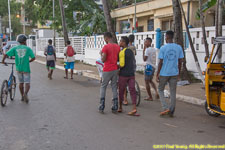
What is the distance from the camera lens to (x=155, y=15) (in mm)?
20078

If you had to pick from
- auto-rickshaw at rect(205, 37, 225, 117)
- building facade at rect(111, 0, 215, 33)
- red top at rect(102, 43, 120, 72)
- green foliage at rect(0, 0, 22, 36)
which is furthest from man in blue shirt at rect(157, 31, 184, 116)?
green foliage at rect(0, 0, 22, 36)

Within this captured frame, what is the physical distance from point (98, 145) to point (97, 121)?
1.44m

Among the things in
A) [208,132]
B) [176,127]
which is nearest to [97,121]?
[176,127]

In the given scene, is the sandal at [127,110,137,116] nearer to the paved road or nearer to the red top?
the paved road

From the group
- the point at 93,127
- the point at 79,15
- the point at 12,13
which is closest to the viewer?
the point at 93,127

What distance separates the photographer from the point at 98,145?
14.3 ft

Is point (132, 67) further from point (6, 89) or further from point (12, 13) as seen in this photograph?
point (12, 13)

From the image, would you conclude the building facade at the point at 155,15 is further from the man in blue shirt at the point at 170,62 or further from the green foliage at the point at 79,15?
the man in blue shirt at the point at 170,62

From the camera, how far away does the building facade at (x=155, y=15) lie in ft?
55.8

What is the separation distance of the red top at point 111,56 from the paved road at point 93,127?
113cm

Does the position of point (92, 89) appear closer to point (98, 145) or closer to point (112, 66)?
point (112, 66)

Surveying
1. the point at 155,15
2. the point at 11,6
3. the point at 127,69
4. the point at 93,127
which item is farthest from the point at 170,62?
the point at 11,6

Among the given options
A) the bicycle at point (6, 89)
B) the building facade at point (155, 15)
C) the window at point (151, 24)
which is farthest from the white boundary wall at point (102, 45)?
the bicycle at point (6, 89)

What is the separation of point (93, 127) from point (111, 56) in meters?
1.80
